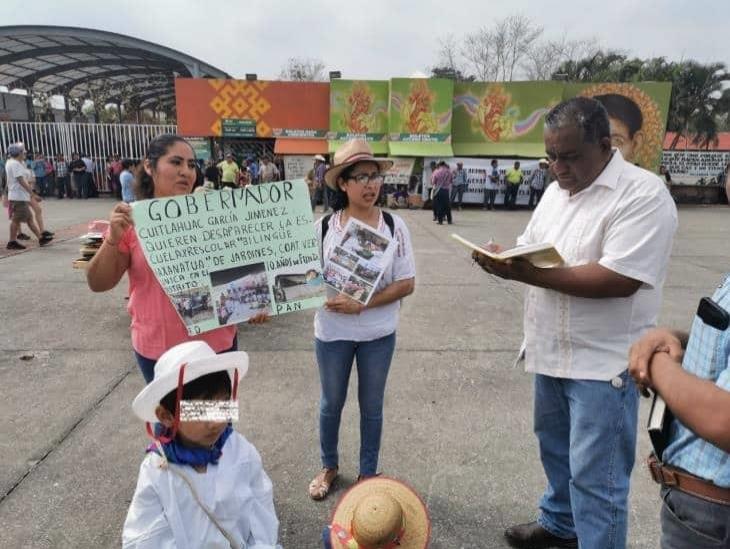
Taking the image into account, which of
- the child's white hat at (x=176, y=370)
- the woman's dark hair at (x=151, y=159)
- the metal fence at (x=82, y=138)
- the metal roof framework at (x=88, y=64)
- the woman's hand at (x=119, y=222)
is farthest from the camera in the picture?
the metal roof framework at (x=88, y=64)

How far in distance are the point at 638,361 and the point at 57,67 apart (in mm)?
30926

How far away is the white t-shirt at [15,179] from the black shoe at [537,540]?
31.8 ft

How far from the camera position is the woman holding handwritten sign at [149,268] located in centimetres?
205

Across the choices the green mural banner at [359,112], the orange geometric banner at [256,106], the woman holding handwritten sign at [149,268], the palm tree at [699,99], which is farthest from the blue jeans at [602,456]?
the palm tree at [699,99]

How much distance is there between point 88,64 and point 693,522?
30119 millimetres

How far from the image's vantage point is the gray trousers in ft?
3.89

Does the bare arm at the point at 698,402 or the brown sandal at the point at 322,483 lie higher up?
the bare arm at the point at 698,402

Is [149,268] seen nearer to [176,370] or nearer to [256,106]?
[176,370]

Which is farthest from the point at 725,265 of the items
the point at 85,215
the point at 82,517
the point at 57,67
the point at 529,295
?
the point at 57,67

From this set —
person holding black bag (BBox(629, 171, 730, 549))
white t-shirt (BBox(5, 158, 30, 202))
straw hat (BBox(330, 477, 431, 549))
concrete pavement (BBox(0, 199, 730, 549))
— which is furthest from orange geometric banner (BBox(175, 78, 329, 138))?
person holding black bag (BBox(629, 171, 730, 549))

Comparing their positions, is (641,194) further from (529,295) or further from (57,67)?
(57,67)

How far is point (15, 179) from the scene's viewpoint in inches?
344

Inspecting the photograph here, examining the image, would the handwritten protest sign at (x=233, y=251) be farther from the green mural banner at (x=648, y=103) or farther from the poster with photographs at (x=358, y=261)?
the green mural banner at (x=648, y=103)

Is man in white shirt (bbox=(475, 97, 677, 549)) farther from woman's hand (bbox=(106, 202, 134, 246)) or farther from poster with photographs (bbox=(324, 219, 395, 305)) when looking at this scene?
woman's hand (bbox=(106, 202, 134, 246))
